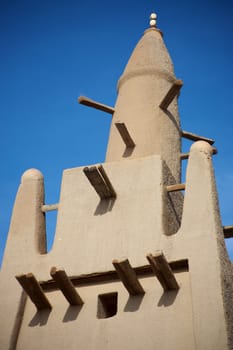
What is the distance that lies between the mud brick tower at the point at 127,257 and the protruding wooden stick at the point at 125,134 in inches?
0.7

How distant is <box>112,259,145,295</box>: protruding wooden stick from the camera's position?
25.3ft

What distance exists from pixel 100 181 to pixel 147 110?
2.11 meters

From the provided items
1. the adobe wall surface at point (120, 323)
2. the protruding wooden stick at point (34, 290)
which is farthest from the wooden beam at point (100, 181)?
the protruding wooden stick at point (34, 290)

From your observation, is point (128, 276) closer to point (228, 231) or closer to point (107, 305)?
point (107, 305)

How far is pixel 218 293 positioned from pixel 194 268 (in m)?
0.56

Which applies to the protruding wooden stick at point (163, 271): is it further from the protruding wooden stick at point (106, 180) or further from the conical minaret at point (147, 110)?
the conical minaret at point (147, 110)

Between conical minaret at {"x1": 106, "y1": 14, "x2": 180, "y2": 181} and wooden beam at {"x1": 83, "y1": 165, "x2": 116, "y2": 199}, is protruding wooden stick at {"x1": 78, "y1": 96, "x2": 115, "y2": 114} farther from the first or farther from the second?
wooden beam at {"x1": 83, "y1": 165, "x2": 116, "y2": 199}

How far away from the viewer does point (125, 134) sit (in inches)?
390

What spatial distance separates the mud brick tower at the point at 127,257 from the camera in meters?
7.52

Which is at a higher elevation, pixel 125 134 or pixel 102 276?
pixel 125 134

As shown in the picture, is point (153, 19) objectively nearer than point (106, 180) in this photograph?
No

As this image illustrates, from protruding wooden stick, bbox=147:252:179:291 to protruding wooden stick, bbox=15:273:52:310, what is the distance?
5.62 ft

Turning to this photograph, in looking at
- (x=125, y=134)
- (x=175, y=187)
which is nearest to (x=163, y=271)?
(x=175, y=187)

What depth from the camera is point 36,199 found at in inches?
383
